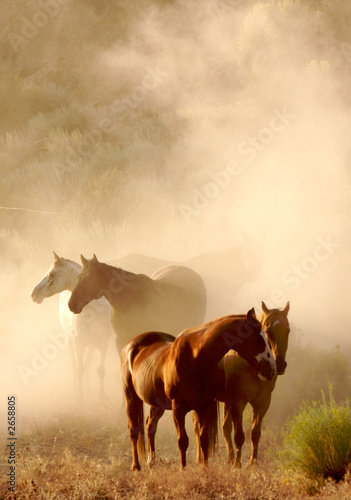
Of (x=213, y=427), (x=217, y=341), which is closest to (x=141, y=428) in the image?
(x=213, y=427)

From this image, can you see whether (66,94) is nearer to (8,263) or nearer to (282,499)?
(8,263)

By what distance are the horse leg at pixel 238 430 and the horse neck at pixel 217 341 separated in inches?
50.9

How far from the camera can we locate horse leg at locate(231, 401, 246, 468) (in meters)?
8.80

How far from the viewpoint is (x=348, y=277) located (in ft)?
65.4

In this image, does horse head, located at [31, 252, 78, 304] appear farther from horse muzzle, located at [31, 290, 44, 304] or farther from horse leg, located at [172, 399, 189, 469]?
horse leg, located at [172, 399, 189, 469]

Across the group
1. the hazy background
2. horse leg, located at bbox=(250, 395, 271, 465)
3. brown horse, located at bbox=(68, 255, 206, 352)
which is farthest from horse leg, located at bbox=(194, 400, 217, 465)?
the hazy background

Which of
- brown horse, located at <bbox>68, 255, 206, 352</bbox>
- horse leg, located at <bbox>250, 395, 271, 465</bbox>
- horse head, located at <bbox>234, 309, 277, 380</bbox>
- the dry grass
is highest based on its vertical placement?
brown horse, located at <bbox>68, 255, 206, 352</bbox>

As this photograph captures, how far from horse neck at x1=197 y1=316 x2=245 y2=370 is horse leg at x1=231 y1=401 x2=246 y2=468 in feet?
4.24

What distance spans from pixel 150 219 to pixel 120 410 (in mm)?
11778

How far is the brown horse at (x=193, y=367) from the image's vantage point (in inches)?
301

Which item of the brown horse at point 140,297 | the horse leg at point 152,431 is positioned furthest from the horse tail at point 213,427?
the brown horse at point 140,297

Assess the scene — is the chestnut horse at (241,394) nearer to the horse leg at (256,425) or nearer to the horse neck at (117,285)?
the horse leg at (256,425)

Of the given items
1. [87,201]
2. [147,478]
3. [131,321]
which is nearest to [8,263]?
[87,201]

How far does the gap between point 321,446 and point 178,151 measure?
78.4 ft
